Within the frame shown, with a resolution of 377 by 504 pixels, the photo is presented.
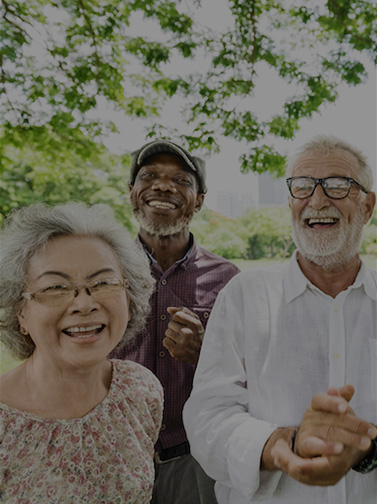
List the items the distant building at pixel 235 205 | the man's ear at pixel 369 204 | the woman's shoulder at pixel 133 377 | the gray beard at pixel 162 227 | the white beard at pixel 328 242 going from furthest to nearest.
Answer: the distant building at pixel 235 205 → the gray beard at pixel 162 227 → the man's ear at pixel 369 204 → the white beard at pixel 328 242 → the woman's shoulder at pixel 133 377

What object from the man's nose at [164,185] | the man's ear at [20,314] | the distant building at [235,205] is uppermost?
the distant building at [235,205]

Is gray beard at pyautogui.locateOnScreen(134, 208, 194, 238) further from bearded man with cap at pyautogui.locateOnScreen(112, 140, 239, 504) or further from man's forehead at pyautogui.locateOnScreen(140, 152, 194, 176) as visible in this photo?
man's forehead at pyautogui.locateOnScreen(140, 152, 194, 176)

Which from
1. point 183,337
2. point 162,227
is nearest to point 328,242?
point 183,337

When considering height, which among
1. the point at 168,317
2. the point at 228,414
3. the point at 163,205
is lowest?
the point at 228,414

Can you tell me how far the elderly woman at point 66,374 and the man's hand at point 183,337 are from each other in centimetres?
38

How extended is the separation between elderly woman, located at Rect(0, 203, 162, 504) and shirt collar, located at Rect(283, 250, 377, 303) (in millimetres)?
670

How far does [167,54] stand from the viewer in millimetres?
5141

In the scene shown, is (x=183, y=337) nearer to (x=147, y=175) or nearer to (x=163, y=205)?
Result: (x=163, y=205)

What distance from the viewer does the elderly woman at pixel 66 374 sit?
4.48 ft

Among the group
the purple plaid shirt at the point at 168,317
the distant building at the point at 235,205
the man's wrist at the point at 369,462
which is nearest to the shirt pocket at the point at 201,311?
the purple plaid shirt at the point at 168,317

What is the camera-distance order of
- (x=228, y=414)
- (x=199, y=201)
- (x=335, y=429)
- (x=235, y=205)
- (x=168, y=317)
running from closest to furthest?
(x=335, y=429) < (x=228, y=414) < (x=168, y=317) < (x=199, y=201) < (x=235, y=205)

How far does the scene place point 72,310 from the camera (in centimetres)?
142

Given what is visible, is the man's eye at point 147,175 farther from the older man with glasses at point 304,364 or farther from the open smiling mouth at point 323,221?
the open smiling mouth at point 323,221

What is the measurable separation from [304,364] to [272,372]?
0.13 metres
